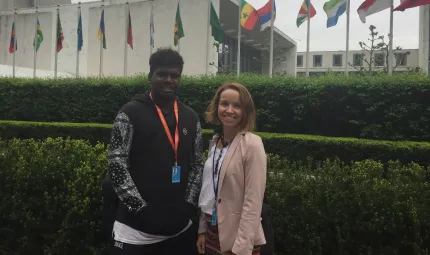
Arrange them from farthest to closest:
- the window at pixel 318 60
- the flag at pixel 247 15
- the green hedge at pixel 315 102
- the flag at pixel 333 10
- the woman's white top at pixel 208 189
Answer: the window at pixel 318 60 → the flag at pixel 247 15 → the flag at pixel 333 10 → the green hedge at pixel 315 102 → the woman's white top at pixel 208 189

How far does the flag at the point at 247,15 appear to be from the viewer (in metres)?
13.2

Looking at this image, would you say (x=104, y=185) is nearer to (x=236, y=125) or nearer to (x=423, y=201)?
(x=236, y=125)

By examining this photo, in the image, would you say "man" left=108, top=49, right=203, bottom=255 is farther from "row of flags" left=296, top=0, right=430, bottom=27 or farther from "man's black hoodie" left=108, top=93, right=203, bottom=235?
"row of flags" left=296, top=0, right=430, bottom=27

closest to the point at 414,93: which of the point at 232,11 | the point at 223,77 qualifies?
the point at 223,77

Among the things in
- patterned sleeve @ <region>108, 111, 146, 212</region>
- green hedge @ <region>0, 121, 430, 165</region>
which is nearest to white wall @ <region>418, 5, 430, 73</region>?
green hedge @ <region>0, 121, 430, 165</region>

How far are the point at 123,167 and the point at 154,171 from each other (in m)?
0.18

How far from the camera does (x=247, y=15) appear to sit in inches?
528

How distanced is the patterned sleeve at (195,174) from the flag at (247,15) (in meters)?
11.5

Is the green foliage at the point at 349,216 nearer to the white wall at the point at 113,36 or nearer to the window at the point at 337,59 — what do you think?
the white wall at the point at 113,36

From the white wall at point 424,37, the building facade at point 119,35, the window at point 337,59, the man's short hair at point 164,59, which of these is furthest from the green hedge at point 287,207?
the window at point 337,59

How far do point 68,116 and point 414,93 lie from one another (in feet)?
35.1

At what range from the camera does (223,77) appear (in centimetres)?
1126

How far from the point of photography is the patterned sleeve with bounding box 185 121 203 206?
2.36 metres

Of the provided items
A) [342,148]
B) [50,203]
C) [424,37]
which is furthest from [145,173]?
[424,37]
